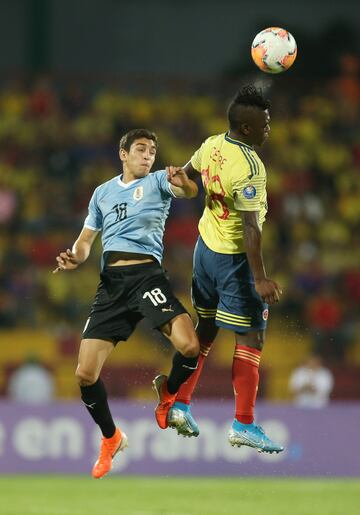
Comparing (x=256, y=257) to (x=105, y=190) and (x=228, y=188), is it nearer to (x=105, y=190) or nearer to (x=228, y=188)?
(x=228, y=188)

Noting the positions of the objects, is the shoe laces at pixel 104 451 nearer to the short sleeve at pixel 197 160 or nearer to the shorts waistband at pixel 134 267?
the shorts waistband at pixel 134 267

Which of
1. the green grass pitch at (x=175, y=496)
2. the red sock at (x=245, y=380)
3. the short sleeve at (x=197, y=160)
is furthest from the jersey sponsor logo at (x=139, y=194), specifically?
the green grass pitch at (x=175, y=496)

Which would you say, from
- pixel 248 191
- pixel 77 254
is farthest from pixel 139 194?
pixel 248 191

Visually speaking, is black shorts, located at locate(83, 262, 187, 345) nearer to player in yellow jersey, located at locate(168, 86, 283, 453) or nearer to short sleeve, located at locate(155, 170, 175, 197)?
player in yellow jersey, located at locate(168, 86, 283, 453)

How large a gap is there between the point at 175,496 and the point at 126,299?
4295 mm

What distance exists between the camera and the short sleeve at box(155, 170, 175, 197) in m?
7.94

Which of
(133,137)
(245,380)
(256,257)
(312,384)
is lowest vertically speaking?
(312,384)

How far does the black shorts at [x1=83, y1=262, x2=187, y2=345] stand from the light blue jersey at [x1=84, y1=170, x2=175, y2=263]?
151 millimetres

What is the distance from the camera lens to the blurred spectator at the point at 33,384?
46.8ft

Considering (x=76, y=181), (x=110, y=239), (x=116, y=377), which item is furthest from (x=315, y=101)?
(x=110, y=239)

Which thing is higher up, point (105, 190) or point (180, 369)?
point (105, 190)

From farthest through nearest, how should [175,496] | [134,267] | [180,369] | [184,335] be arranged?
[175,496], [134,267], [180,369], [184,335]

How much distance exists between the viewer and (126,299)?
8.02m

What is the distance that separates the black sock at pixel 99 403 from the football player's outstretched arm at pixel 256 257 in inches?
57.7
